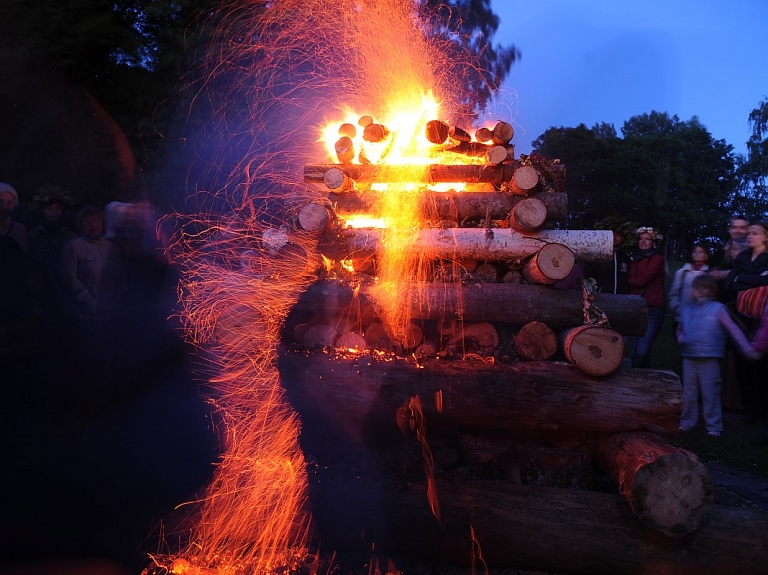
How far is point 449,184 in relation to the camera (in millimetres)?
4879

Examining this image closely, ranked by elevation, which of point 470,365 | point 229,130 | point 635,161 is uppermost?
point 635,161

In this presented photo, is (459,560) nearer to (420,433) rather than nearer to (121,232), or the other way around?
(420,433)

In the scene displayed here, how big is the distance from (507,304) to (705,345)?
106 inches

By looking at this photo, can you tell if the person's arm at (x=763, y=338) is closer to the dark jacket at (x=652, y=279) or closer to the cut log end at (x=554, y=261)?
the dark jacket at (x=652, y=279)

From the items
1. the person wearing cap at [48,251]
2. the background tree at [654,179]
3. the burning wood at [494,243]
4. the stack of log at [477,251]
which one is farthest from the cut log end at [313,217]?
the background tree at [654,179]

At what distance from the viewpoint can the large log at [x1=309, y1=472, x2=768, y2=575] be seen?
2.89m

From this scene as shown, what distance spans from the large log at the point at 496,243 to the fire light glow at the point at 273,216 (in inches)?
4.8

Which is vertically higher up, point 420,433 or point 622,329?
point 622,329

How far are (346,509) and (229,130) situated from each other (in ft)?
15.7

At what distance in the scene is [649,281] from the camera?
256 inches

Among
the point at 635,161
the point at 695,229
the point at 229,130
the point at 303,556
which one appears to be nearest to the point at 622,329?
the point at 303,556

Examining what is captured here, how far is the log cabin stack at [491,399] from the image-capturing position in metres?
2.97

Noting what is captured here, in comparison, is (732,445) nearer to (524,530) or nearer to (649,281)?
(649,281)

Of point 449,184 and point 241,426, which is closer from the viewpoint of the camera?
point 241,426
